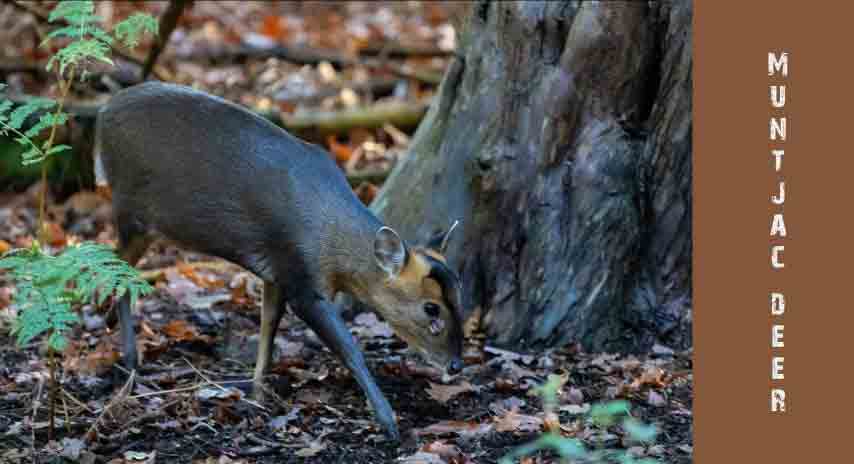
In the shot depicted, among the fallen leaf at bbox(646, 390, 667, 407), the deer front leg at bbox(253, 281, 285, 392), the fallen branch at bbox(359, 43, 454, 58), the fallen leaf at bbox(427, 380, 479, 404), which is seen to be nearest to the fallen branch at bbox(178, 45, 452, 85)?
the fallen branch at bbox(359, 43, 454, 58)

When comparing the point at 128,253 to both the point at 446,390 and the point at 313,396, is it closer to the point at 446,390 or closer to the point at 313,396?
the point at 313,396

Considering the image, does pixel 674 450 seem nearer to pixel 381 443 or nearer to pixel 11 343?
pixel 381 443

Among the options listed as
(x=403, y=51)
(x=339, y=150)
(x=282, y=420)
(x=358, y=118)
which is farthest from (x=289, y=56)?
(x=282, y=420)

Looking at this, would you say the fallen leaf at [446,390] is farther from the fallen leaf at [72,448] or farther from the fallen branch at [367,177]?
the fallen branch at [367,177]

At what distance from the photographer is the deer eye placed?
Result: 6.14 meters

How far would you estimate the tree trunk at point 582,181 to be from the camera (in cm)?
675

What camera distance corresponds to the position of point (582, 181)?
6.84 meters

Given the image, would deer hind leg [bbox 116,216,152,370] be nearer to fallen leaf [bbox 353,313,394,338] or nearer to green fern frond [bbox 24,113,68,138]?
fallen leaf [bbox 353,313,394,338]

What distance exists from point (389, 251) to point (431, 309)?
1.24 ft

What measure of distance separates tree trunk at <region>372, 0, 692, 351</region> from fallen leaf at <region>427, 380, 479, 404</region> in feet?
2.49

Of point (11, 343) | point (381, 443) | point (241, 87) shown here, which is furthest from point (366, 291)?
point (241, 87)

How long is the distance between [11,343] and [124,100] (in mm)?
1645

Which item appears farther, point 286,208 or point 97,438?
point 286,208

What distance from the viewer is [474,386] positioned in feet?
20.6
